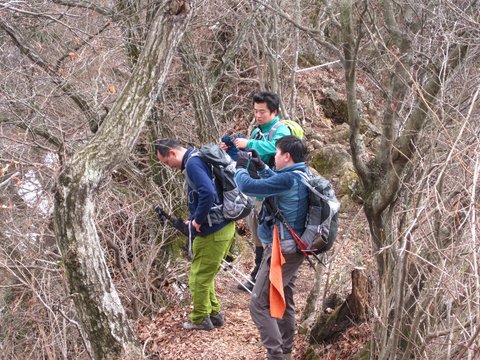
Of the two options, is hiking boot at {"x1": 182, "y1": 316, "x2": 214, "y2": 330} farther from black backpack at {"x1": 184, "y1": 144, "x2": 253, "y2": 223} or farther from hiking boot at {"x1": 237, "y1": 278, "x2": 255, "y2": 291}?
black backpack at {"x1": 184, "y1": 144, "x2": 253, "y2": 223}

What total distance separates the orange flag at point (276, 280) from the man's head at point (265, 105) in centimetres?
125

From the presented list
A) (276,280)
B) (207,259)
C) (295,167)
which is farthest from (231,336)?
(295,167)

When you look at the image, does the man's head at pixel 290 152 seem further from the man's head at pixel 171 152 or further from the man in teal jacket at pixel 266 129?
the man's head at pixel 171 152

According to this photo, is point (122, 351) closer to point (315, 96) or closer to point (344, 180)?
point (344, 180)

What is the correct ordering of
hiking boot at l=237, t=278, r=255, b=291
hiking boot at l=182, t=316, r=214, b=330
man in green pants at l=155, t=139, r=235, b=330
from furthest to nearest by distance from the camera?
hiking boot at l=237, t=278, r=255, b=291
hiking boot at l=182, t=316, r=214, b=330
man in green pants at l=155, t=139, r=235, b=330

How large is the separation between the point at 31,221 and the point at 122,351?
258 centimetres

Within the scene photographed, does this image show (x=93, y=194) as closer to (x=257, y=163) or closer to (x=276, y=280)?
(x=257, y=163)

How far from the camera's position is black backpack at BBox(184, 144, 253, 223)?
5.32 metres

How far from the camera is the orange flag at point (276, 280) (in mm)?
4637

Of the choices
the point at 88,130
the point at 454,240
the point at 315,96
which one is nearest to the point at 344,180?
the point at 315,96

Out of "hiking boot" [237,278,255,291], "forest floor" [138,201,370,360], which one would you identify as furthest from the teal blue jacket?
"hiking boot" [237,278,255,291]

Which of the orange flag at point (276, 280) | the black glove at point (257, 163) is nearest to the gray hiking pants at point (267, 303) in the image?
the orange flag at point (276, 280)

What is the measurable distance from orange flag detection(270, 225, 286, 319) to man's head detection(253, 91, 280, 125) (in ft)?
4.11

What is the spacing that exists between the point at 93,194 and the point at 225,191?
4.37 feet
